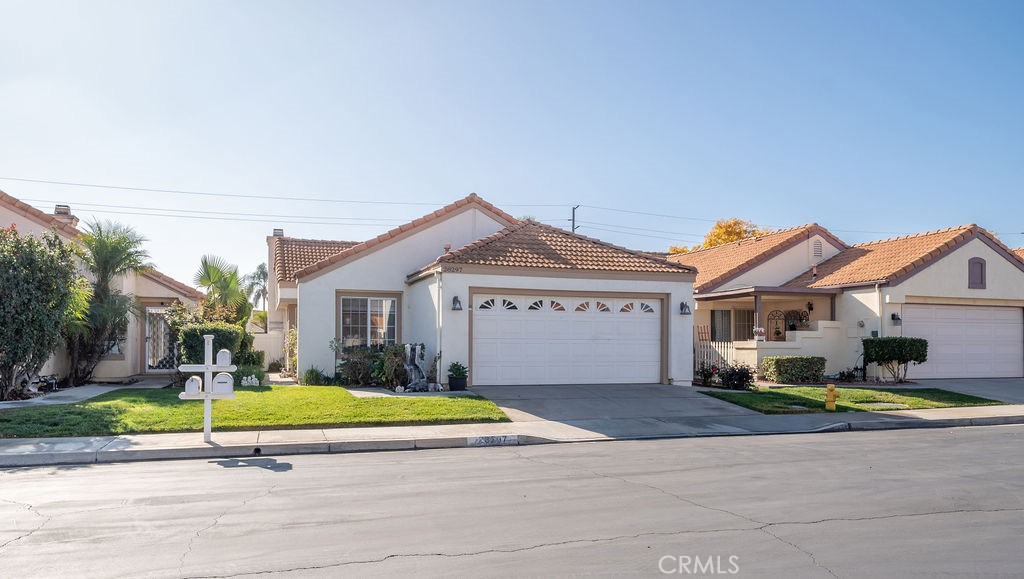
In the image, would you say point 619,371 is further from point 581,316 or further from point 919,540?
point 919,540

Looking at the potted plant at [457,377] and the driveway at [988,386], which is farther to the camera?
the driveway at [988,386]

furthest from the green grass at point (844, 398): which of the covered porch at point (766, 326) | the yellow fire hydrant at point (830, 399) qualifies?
the covered porch at point (766, 326)

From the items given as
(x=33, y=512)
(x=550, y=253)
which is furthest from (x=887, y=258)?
(x=33, y=512)

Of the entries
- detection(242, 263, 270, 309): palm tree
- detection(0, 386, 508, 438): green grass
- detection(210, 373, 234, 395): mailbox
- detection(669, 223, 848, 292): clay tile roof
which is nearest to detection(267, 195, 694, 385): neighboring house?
detection(0, 386, 508, 438): green grass

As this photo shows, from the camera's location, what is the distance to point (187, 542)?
6020 millimetres

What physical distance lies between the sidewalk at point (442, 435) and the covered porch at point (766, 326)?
673 cm

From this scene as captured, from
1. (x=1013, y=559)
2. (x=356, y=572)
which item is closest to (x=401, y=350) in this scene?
(x=356, y=572)

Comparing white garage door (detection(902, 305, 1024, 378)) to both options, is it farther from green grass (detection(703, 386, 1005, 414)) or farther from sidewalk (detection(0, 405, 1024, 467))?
sidewalk (detection(0, 405, 1024, 467))

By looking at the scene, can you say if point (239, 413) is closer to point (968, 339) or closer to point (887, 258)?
point (887, 258)

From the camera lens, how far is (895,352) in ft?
69.3

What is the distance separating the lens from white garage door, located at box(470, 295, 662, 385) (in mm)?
18156

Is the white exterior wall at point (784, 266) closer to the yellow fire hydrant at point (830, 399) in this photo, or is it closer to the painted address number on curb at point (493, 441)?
the yellow fire hydrant at point (830, 399)

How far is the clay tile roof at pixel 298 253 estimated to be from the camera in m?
23.9

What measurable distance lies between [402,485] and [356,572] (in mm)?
3146
